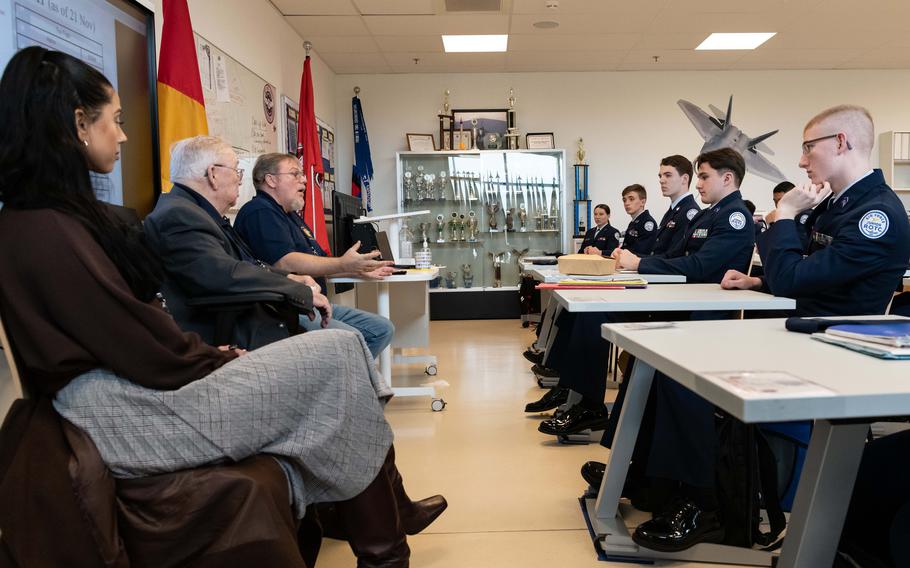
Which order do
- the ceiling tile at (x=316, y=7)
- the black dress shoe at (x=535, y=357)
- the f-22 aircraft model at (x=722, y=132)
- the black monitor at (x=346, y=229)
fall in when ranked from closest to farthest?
the black monitor at (x=346, y=229), the black dress shoe at (x=535, y=357), the ceiling tile at (x=316, y=7), the f-22 aircraft model at (x=722, y=132)

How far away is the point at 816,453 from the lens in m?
1.01

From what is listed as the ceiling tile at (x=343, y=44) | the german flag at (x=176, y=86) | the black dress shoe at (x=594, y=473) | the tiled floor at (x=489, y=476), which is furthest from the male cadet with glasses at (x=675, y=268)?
the ceiling tile at (x=343, y=44)

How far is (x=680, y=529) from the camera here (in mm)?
1776

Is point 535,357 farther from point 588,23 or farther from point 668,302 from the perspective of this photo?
point 588,23

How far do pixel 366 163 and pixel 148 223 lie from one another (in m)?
5.44

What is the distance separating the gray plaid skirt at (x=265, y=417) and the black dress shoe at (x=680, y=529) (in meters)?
0.78

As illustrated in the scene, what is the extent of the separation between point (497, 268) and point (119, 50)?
5.06 meters

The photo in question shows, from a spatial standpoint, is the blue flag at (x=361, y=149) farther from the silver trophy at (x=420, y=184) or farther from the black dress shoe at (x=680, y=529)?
the black dress shoe at (x=680, y=529)

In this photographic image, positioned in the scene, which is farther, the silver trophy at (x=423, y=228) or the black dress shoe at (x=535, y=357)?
the silver trophy at (x=423, y=228)

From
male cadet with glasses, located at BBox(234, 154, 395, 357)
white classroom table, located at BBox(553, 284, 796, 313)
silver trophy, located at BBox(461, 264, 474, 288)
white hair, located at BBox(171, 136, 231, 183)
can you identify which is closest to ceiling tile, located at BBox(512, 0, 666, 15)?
silver trophy, located at BBox(461, 264, 474, 288)

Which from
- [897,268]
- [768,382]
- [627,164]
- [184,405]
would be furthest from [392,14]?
[768,382]

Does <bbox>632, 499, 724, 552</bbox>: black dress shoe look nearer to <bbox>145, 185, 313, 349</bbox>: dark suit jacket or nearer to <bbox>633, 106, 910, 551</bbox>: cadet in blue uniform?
<bbox>633, 106, 910, 551</bbox>: cadet in blue uniform

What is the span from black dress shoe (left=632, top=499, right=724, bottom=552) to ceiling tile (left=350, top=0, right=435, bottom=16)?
4.41 m

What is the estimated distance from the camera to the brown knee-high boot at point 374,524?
1.51m
